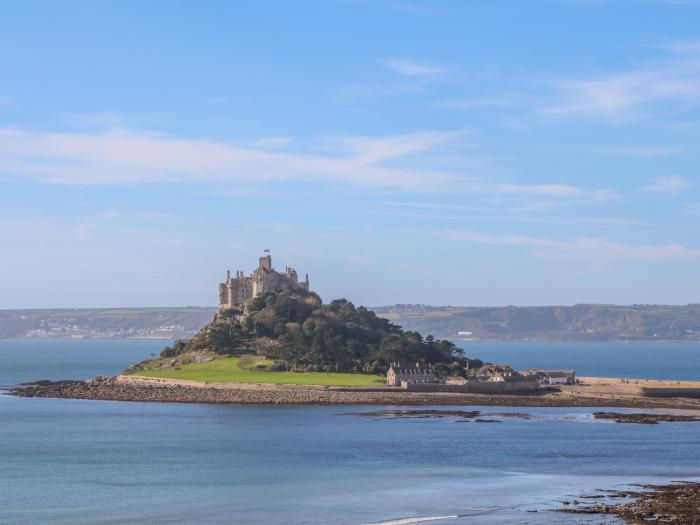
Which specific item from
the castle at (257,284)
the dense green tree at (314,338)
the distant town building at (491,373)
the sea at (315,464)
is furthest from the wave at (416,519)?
the castle at (257,284)

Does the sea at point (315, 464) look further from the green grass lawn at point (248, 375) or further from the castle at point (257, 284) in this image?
the castle at point (257, 284)

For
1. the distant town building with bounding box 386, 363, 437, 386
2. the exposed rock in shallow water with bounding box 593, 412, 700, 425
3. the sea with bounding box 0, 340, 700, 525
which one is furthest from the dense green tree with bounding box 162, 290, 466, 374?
the exposed rock in shallow water with bounding box 593, 412, 700, 425

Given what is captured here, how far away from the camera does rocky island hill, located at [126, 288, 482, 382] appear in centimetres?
12606

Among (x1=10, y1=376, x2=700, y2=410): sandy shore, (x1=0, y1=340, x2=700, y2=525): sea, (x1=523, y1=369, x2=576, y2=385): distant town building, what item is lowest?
(x1=0, y1=340, x2=700, y2=525): sea

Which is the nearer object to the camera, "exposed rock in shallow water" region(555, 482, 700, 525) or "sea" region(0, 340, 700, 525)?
"exposed rock in shallow water" region(555, 482, 700, 525)

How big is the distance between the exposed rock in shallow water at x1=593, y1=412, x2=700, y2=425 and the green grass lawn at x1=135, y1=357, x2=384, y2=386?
2713 cm

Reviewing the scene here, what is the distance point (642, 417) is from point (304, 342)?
47935 millimetres

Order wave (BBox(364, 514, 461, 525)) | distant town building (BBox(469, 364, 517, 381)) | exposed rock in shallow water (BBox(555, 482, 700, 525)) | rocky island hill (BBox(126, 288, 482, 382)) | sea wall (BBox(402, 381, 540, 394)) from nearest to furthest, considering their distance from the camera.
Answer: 1. exposed rock in shallow water (BBox(555, 482, 700, 525))
2. wave (BBox(364, 514, 461, 525))
3. sea wall (BBox(402, 381, 540, 394))
4. distant town building (BBox(469, 364, 517, 381))
5. rocky island hill (BBox(126, 288, 482, 382))

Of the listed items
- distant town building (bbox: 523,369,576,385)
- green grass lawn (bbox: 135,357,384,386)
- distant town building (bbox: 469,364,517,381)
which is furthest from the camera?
distant town building (bbox: 523,369,576,385)

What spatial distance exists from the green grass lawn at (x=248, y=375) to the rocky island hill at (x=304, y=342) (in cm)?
143

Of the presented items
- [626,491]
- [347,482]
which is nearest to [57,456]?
[347,482]

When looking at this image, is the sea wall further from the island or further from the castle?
the castle

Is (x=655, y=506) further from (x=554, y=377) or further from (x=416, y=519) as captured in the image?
(x=554, y=377)

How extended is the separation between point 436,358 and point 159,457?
212 feet
